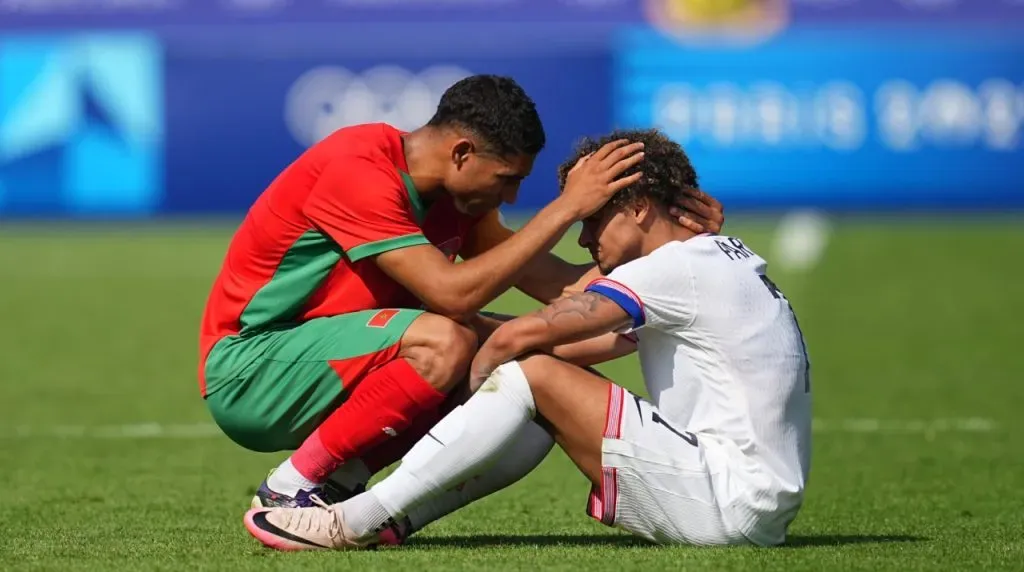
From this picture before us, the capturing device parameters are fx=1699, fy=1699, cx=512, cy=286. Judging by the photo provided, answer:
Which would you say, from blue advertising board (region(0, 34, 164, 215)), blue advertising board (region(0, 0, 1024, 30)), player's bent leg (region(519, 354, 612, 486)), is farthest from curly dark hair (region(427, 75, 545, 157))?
blue advertising board (region(0, 0, 1024, 30))

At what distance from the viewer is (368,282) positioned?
5.18 metres

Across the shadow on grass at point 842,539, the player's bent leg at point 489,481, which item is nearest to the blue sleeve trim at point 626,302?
the player's bent leg at point 489,481

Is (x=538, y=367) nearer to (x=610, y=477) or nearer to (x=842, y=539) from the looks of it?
(x=610, y=477)

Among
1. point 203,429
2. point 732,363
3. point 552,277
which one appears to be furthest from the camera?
point 203,429

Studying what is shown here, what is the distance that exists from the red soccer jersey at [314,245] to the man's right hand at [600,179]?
1.77 ft

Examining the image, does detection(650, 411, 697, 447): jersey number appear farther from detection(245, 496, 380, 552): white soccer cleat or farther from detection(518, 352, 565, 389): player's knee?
detection(245, 496, 380, 552): white soccer cleat

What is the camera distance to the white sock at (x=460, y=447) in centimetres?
453

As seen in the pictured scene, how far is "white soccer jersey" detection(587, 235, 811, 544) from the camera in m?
4.53

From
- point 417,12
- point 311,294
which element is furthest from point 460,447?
point 417,12

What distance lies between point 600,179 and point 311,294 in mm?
1028

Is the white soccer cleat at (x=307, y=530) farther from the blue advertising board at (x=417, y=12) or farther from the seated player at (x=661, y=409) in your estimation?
the blue advertising board at (x=417, y=12)

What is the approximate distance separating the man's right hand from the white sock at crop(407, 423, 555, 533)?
2.06 feet

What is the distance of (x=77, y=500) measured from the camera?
611cm

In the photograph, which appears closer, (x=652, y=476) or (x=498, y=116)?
(x=652, y=476)
